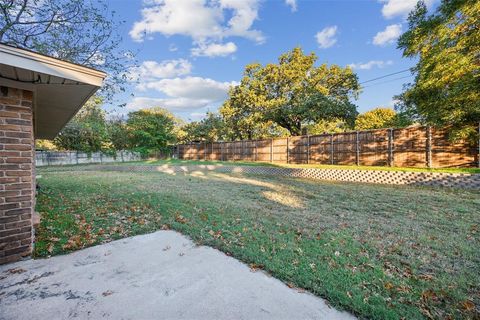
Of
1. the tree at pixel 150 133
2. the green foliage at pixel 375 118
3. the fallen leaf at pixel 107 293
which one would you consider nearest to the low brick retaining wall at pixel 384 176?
the fallen leaf at pixel 107 293

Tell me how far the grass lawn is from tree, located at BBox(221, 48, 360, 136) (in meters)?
13.9

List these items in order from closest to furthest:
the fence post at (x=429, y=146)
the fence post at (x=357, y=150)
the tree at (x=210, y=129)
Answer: the fence post at (x=429, y=146) < the fence post at (x=357, y=150) < the tree at (x=210, y=129)

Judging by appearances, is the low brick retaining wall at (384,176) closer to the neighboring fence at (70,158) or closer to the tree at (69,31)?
the tree at (69,31)

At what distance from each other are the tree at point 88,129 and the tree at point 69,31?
3.68 feet

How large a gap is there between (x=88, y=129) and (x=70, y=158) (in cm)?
2199

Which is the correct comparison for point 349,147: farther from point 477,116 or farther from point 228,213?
point 228,213

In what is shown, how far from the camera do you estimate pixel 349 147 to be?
13.3 m

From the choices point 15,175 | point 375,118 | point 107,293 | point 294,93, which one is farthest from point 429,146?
point 375,118

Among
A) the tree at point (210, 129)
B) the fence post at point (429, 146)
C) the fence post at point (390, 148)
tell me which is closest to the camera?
the fence post at point (429, 146)

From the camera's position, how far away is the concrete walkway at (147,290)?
1.63m

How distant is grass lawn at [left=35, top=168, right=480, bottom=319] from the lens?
1933mm

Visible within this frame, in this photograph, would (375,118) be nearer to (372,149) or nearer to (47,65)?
(372,149)

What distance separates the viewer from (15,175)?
2.39 m

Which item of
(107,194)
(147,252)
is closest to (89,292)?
(147,252)
